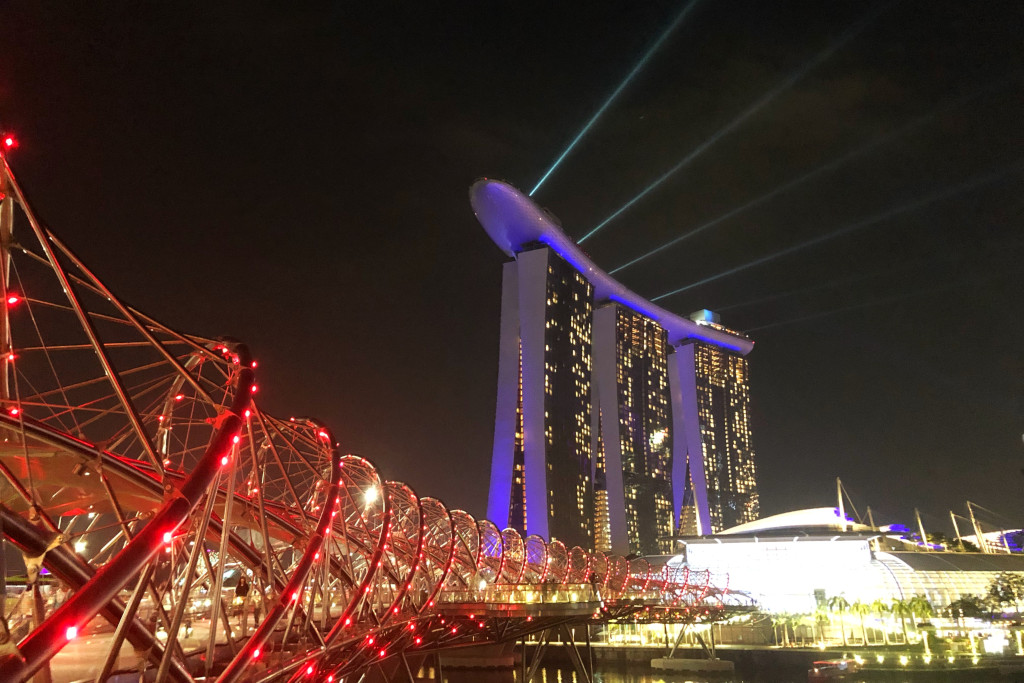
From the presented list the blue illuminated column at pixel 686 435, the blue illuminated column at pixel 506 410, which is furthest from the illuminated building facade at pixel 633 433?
the blue illuminated column at pixel 506 410

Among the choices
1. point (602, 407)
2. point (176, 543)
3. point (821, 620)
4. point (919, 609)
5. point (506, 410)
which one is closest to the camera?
point (176, 543)

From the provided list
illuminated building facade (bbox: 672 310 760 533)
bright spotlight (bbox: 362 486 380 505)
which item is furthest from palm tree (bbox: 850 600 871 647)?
illuminated building facade (bbox: 672 310 760 533)

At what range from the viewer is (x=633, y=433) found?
146625mm

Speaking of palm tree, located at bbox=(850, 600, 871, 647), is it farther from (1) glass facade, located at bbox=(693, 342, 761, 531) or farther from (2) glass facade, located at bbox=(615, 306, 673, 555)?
(1) glass facade, located at bbox=(693, 342, 761, 531)

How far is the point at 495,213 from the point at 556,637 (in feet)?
201

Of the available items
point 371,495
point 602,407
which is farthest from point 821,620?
point 602,407

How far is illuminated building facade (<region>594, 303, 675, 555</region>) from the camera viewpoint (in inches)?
4860

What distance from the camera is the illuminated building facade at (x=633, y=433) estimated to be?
123438 millimetres

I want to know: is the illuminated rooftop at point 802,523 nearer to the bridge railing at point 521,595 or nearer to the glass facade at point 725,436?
the glass facade at point 725,436

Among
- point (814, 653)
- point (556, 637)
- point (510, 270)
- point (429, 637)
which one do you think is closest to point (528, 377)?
point (510, 270)

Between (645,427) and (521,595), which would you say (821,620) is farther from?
(645,427)

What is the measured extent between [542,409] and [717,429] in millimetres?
79212

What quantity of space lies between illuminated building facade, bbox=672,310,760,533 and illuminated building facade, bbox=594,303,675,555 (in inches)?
220

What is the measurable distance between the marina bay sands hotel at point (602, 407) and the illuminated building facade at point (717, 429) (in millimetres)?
336
